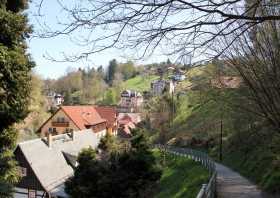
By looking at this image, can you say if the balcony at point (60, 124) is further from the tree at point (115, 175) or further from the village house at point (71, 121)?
the tree at point (115, 175)

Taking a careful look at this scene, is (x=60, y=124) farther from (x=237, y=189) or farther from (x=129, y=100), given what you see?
(x=129, y=100)

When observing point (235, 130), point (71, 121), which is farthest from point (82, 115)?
point (235, 130)

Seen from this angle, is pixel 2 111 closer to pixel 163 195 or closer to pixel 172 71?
→ pixel 172 71

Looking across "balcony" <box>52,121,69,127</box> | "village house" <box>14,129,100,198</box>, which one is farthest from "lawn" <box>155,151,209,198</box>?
"balcony" <box>52,121,69,127</box>

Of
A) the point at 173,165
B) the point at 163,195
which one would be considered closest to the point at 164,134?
the point at 173,165

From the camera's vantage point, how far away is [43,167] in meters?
34.8

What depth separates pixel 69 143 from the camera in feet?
144

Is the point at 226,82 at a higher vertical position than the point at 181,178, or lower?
higher

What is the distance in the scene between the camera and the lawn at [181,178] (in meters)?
26.1

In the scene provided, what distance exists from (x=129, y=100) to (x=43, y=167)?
118979 millimetres

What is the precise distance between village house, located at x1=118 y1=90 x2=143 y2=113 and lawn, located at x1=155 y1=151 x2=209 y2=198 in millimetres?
102040

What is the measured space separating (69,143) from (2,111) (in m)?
30.1

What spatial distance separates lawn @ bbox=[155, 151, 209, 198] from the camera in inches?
1029

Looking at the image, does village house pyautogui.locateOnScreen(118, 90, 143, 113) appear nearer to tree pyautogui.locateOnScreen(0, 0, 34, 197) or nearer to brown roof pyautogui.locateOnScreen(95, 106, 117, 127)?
brown roof pyautogui.locateOnScreen(95, 106, 117, 127)
